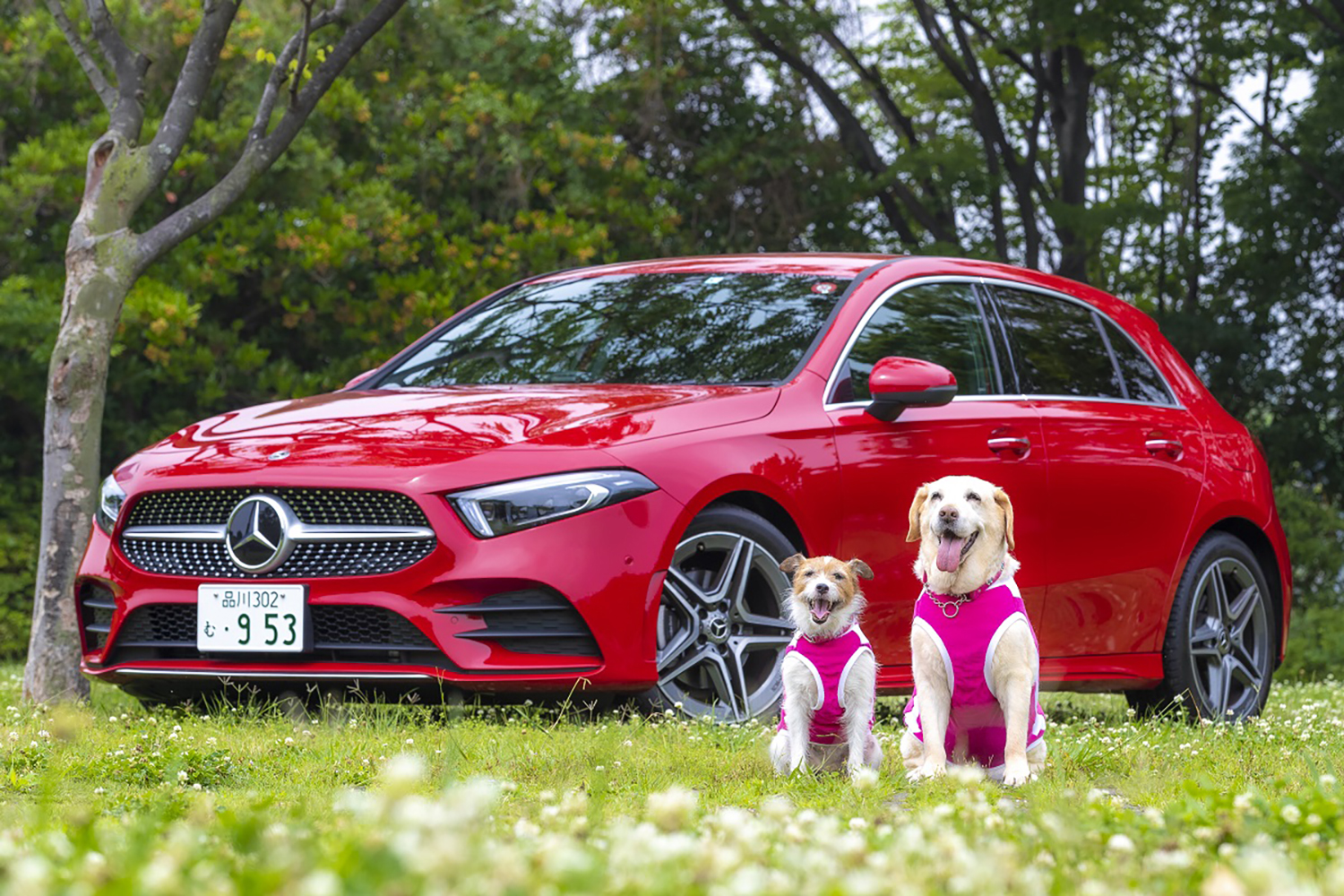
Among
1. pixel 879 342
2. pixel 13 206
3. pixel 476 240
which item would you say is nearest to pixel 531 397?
pixel 879 342

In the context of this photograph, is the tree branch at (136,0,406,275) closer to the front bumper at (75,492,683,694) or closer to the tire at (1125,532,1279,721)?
the front bumper at (75,492,683,694)

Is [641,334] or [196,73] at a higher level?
[196,73]

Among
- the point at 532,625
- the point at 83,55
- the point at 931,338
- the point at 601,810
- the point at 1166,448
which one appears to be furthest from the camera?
A: the point at 83,55

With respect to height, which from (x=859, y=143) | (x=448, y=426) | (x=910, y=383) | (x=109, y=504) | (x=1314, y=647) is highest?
(x=859, y=143)

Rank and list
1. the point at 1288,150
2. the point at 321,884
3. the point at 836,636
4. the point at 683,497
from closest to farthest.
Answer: the point at 321,884
the point at 836,636
the point at 683,497
the point at 1288,150

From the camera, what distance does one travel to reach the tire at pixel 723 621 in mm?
4996

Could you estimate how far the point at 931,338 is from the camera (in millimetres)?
6105

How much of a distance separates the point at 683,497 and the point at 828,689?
2.83ft

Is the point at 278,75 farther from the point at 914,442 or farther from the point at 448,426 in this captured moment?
the point at 914,442

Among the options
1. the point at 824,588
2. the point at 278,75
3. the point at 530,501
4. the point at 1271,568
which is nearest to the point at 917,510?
the point at 824,588

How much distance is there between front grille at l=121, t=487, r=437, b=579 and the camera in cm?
485

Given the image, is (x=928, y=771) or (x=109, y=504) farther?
(x=109, y=504)

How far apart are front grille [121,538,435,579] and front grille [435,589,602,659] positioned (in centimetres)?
22

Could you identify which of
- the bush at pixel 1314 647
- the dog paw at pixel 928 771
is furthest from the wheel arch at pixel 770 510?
the bush at pixel 1314 647
